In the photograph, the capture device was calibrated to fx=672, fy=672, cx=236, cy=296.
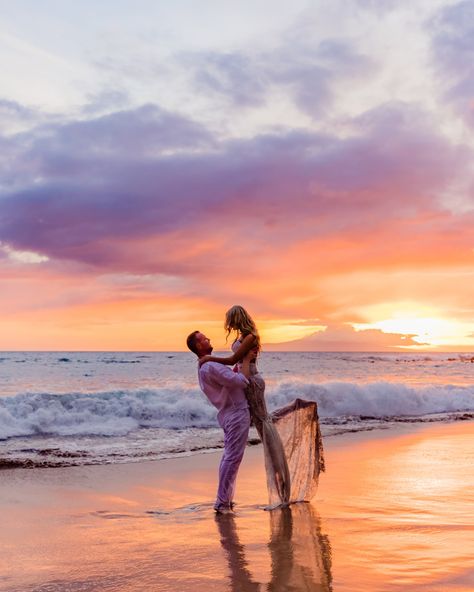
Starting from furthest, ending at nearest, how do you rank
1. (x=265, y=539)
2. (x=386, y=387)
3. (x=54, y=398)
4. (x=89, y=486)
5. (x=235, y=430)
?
(x=386, y=387) → (x=54, y=398) → (x=89, y=486) → (x=235, y=430) → (x=265, y=539)

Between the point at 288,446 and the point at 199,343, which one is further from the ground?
the point at 199,343

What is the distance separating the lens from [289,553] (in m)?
5.50

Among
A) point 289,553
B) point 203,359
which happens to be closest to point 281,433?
point 203,359

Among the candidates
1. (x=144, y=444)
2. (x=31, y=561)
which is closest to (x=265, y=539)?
(x=31, y=561)

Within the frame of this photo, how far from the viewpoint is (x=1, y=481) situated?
367 inches

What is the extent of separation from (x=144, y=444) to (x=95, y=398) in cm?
645

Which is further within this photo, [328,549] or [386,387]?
[386,387]

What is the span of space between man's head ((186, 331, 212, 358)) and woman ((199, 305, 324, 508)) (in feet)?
0.41

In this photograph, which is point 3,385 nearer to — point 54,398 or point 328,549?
point 54,398

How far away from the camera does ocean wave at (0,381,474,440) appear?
54.2ft

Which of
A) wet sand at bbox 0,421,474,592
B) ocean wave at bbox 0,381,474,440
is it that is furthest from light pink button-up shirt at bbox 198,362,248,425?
ocean wave at bbox 0,381,474,440

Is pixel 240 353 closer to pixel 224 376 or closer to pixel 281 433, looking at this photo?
pixel 224 376

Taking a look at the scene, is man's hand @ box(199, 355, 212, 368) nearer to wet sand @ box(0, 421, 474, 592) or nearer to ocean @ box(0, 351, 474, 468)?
wet sand @ box(0, 421, 474, 592)

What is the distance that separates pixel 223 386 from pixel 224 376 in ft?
0.69
